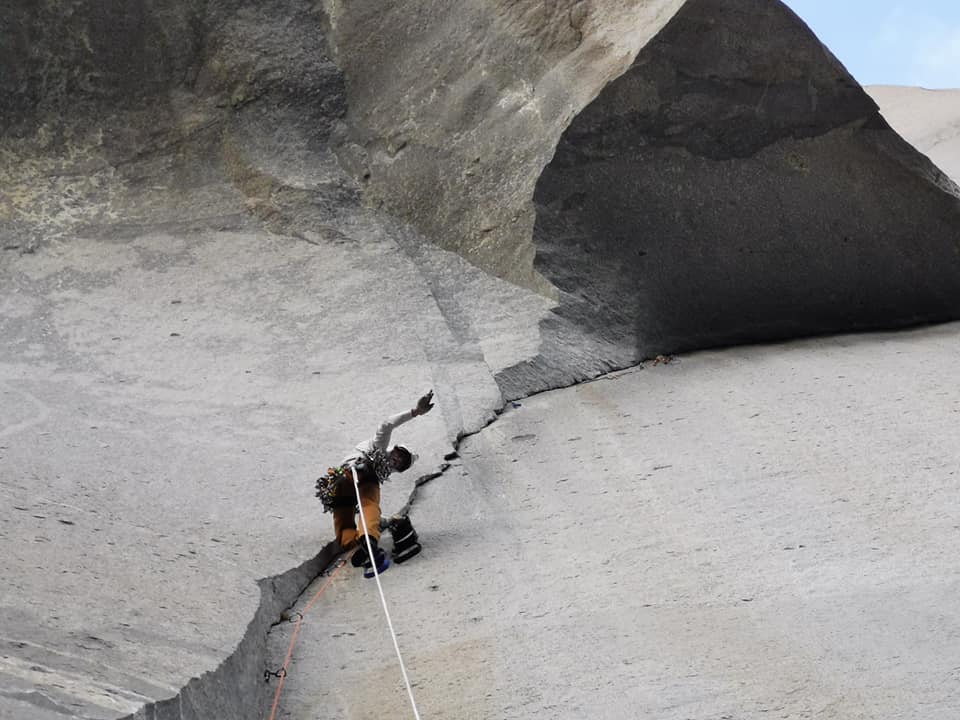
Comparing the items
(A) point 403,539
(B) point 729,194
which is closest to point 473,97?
(B) point 729,194

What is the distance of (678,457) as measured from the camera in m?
4.71

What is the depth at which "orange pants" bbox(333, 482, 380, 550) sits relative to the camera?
4133 mm

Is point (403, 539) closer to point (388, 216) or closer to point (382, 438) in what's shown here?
point (382, 438)

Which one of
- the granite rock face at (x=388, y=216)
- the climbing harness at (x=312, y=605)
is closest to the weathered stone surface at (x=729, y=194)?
the granite rock face at (x=388, y=216)

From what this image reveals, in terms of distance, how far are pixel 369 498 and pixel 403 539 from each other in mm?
192

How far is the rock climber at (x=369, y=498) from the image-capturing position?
4082 mm

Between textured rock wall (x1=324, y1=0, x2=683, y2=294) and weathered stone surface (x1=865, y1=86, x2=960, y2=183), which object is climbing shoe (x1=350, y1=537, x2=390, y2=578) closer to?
textured rock wall (x1=324, y1=0, x2=683, y2=294)

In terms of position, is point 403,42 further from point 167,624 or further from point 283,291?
point 167,624

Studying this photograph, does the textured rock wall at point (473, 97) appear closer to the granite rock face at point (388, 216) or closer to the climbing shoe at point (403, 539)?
the granite rock face at point (388, 216)

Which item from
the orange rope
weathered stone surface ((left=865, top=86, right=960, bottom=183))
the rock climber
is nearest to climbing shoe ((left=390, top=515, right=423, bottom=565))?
the rock climber

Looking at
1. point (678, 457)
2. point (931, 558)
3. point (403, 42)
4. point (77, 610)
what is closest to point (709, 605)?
point (931, 558)

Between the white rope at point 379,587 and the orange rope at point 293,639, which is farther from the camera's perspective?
the orange rope at point 293,639

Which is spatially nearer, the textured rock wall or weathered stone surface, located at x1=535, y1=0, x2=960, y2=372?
weathered stone surface, located at x1=535, y1=0, x2=960, y2=372

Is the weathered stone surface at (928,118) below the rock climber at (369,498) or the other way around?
the other way around
